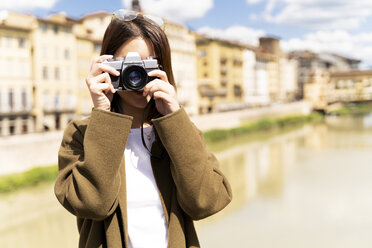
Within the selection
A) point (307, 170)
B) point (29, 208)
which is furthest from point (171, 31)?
point (29, 208)

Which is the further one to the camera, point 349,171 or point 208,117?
point 208,117

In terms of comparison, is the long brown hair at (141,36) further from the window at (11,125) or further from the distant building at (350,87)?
the distant building at (350,87)

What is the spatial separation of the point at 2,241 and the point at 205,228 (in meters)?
3.92

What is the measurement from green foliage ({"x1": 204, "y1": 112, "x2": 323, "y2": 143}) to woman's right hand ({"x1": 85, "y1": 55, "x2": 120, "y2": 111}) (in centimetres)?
1954

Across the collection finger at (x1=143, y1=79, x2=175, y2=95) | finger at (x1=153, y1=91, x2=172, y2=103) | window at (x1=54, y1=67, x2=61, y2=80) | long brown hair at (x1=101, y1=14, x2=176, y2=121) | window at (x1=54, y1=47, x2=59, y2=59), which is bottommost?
finger at (x1=153, y1=91, x2=172, y2=103)

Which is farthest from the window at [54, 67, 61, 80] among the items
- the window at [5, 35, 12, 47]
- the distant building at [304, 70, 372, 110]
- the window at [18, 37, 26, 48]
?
the distant building at [304, 70, 372, 110]

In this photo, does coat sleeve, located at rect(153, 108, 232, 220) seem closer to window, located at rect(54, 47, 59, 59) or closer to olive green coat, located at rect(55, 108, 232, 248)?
olive green coat, located at rect(55, 108, 232, 248)

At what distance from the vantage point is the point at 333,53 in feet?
210

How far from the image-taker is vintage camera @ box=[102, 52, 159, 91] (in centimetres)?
114

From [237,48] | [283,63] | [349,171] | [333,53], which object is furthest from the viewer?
[333,53]

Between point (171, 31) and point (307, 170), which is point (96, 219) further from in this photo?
point (171, 31)

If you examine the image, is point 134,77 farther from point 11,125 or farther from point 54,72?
point 54,72

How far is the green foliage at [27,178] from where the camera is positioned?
11.6 m

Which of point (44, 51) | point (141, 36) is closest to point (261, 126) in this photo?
point (44, 51)
